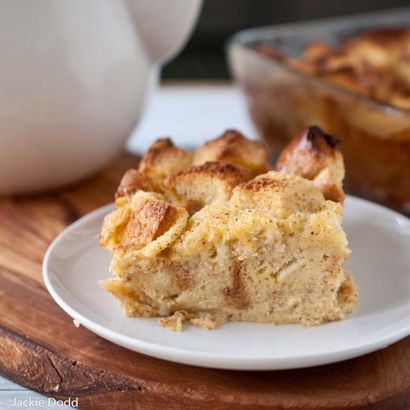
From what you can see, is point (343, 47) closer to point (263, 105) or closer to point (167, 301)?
point (263, 105)

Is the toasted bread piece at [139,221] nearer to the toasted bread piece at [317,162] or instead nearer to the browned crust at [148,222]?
the browned crust at [148,222]

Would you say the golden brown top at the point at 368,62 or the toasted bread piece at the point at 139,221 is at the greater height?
the toasted bread piece at the point at 139,221

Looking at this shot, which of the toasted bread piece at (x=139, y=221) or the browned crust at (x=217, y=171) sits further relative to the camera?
the browned crust at (x=217, y=171)

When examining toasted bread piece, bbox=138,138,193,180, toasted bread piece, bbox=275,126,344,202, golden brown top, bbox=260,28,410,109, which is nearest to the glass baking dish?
golden brown top, bbox=260,28,410,109

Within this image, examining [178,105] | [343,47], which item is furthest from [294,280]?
[178,105]

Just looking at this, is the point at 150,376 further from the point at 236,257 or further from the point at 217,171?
the point at 217,171

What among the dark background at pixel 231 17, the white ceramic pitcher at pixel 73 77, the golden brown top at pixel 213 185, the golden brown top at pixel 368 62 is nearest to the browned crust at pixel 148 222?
the golden brown top at pixel 213 185

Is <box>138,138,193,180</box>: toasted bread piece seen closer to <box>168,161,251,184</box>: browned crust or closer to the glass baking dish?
<box>168,161,251,184</box>: browned crust
